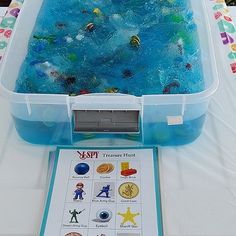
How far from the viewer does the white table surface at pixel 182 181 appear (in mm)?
648

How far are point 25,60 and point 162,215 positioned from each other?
40 centimetres

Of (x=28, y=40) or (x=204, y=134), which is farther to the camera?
(x=28, y=40)

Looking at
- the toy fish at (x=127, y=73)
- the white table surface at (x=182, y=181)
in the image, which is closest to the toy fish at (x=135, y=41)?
the toy fish at (x=127, y=73)

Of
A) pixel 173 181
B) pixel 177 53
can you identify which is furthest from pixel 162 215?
pixel 177 53

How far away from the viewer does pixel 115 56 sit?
87 centimetres

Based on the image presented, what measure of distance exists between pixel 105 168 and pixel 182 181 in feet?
0.41

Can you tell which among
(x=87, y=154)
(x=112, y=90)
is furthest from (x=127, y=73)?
(x=87, y=154)

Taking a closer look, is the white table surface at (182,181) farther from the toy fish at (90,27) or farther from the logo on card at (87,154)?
the toy fish at (90,27)

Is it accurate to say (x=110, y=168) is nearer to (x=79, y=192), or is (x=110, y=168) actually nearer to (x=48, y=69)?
(x=79, y=192)

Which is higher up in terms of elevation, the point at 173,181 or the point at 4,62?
the point at 4,62

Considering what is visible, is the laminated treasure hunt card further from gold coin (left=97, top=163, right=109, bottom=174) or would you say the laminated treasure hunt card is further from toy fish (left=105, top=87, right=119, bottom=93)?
toy fish (left=105, top=87, right=119, bottom=93)

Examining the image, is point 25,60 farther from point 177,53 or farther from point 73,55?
point 177,53

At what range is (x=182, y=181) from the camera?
2.31 ft

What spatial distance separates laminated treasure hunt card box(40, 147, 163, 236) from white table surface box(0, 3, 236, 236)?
2 centimetres
